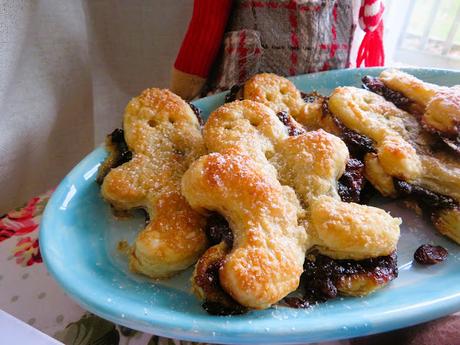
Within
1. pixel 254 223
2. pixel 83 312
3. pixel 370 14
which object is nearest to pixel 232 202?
pixel 254 223

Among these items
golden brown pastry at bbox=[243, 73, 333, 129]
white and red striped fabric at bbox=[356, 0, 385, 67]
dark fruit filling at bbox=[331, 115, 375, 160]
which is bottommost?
dark fruit filling at bbox=[331, 115, 375, 160]

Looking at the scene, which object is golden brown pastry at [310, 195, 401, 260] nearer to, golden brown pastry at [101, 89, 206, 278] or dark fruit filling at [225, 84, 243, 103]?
golden brown pastry at [101, 89, 206, 278]

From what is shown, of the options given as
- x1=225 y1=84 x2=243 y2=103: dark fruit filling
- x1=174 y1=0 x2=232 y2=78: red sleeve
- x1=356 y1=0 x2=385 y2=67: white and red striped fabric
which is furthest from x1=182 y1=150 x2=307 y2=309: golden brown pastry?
x1=356 y1=0 x2=385 y2=67: white and red striped fabric

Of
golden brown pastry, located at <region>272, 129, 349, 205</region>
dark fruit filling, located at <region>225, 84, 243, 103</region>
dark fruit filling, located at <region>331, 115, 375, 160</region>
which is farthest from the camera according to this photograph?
dark fruit filling, located at <region>225, 84, 243, 103</region>

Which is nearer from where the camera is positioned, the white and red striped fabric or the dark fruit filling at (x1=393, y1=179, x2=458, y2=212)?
the dark fruit filling at (x1=393, y1=179, x2=458, y2=212)

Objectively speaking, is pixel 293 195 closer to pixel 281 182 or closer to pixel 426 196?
pixel 281 182

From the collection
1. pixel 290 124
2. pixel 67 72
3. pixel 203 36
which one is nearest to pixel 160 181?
A: pixel 290 124

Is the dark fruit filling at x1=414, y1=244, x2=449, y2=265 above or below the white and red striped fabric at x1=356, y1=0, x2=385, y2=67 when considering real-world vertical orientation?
below
